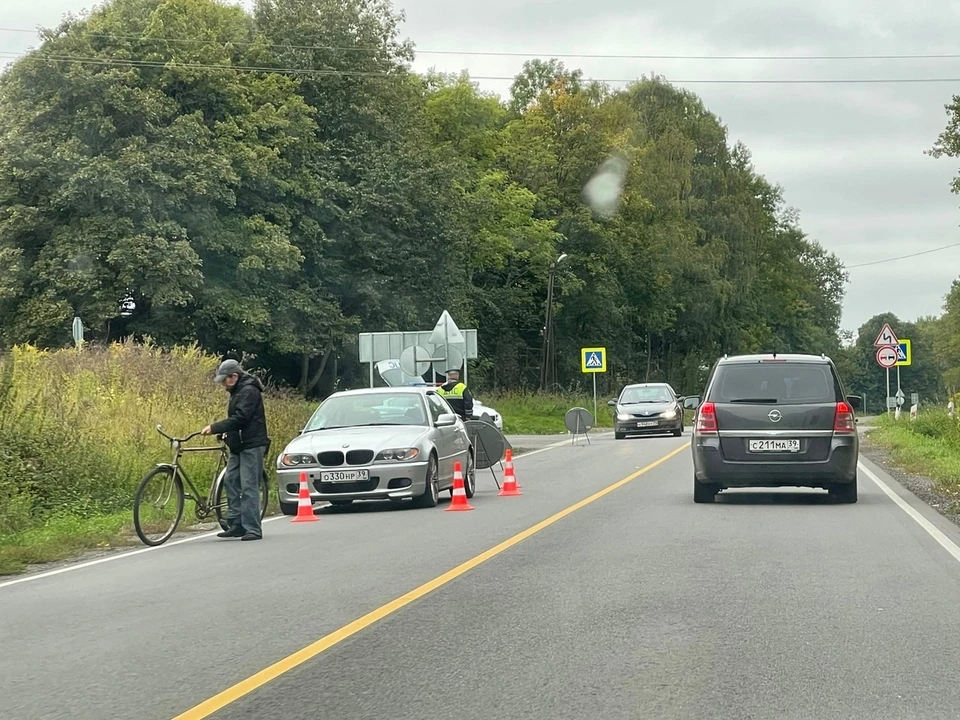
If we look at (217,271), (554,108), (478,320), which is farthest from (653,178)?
(217,271)

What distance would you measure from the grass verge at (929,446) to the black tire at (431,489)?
6.59 metres

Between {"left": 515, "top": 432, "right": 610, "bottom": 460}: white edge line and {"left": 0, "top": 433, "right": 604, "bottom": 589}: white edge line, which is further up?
{"left": 515, "top": 432, "right": 610, "bottom": 460}: white edge line

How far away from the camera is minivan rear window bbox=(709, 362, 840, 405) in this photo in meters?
17.5

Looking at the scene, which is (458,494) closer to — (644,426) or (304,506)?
(304,506)

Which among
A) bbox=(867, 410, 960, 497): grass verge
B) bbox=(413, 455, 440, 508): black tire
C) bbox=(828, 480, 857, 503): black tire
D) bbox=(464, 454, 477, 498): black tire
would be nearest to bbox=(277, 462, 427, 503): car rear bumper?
bbox=(413, 455, 440, 508): black tire

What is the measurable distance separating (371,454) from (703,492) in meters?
4.00

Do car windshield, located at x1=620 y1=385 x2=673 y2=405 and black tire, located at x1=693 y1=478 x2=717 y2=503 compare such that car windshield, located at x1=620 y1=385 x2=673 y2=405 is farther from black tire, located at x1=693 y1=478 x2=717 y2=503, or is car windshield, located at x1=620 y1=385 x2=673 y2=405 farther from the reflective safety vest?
black tire, located at x1=693 y1=478 x2=717 y2=503

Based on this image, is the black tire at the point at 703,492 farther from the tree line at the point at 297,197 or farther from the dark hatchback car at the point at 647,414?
the tree line at the point at 297,197

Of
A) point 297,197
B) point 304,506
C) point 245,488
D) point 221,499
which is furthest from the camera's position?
point 297,197

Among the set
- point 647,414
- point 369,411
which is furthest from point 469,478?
point 647,414

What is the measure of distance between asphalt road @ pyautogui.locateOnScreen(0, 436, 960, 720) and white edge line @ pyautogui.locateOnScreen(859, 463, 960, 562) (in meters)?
0.11

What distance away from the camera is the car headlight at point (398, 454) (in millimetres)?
17477

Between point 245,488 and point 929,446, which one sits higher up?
point 245,488

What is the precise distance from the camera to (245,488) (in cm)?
1466
